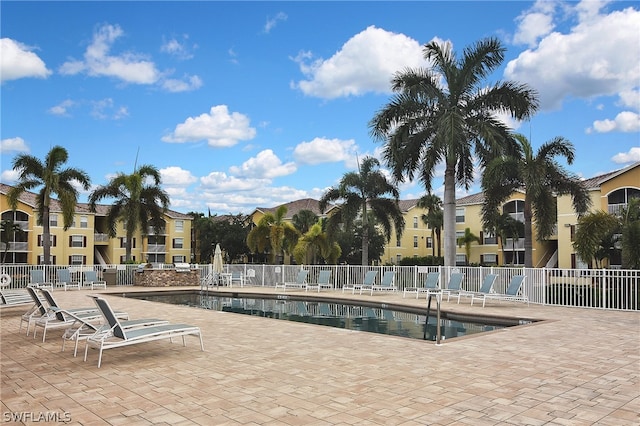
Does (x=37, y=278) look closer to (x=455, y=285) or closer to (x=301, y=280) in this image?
(x=301, y=280)

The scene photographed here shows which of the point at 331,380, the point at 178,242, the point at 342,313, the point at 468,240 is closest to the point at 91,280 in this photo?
the point at 342,313

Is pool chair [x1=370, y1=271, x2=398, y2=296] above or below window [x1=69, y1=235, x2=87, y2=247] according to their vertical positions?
below

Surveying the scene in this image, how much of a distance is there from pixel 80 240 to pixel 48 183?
1142 inches

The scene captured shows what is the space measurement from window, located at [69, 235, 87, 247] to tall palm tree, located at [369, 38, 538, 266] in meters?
41.9

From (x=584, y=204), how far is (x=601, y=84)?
5643 millimetres

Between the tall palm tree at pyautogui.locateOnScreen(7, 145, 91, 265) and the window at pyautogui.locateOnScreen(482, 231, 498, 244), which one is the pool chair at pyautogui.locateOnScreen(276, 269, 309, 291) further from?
the window at pyautogui.locateOnScreen(482, 231, 498, 244)

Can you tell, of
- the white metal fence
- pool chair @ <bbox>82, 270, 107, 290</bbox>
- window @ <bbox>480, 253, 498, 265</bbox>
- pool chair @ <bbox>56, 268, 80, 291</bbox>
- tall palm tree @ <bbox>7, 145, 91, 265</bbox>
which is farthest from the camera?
window @ <bbox>480, 253, 498, 265</bbox>

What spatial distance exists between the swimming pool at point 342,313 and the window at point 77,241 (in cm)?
3538

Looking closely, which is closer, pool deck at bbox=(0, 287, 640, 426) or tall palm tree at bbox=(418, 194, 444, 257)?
pool deck at bbox=(0, 287, 640, 426)

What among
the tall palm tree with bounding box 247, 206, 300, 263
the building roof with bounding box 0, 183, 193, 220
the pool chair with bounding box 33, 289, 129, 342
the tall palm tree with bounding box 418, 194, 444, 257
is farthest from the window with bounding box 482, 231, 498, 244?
the pool chair with bounding box 33, 289, 129, 342

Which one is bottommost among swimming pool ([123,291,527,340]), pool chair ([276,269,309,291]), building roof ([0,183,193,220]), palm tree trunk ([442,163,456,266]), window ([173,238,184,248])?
swimming pool ([123,291,527,340])

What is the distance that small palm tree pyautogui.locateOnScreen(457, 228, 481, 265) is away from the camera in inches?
2218

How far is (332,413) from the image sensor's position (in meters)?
5.02

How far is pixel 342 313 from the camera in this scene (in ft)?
53.3
